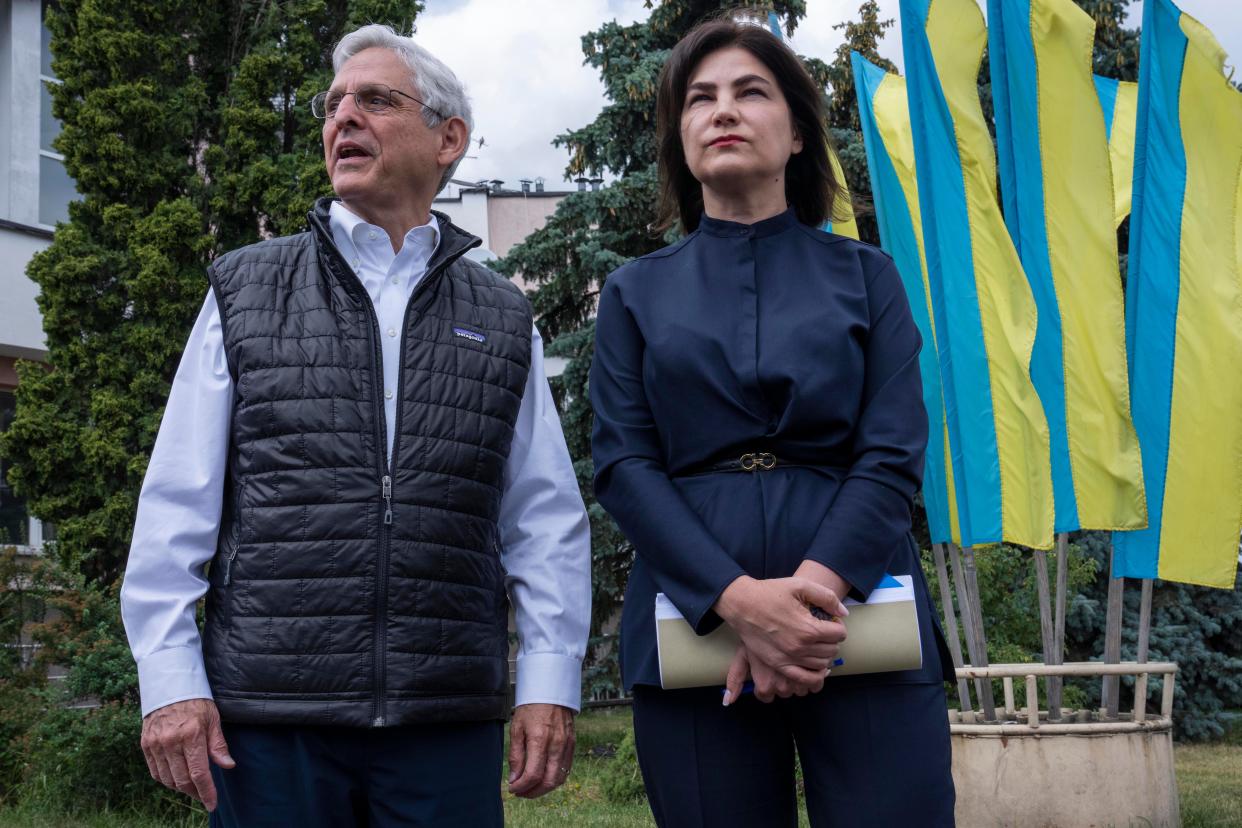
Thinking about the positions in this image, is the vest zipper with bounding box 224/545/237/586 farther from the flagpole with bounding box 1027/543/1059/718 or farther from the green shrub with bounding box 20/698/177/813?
the green shrub with bounding box 20/698/177/813

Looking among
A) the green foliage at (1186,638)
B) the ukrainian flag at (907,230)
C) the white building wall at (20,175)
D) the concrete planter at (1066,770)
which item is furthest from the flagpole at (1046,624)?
the white building wall at (20,175)

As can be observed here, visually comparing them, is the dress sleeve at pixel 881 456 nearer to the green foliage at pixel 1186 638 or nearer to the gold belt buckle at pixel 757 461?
the gold belt buckle at pixel 757 461

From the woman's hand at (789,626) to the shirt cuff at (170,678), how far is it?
92cm

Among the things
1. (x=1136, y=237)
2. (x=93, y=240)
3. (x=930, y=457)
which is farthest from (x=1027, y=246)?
(x=93, y=240)

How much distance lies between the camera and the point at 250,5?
37.4 feet

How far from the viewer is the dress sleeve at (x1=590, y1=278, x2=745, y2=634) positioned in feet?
6.50

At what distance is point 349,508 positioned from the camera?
7.41 feet

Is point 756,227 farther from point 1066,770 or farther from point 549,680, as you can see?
point 1066,770

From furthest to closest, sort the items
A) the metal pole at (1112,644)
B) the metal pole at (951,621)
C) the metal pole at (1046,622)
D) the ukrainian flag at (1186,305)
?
the metal pole at (951,621) → the metal pole at (1046,622) → the metal pole at (1112,644) → the ukrainian flag at (1186,305)

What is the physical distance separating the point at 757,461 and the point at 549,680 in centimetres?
67

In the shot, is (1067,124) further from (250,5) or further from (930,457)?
(250,5)

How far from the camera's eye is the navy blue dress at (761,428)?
2.02 m

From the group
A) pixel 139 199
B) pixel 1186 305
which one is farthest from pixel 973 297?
pixel 139 199

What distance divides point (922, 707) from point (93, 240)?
10.1m
